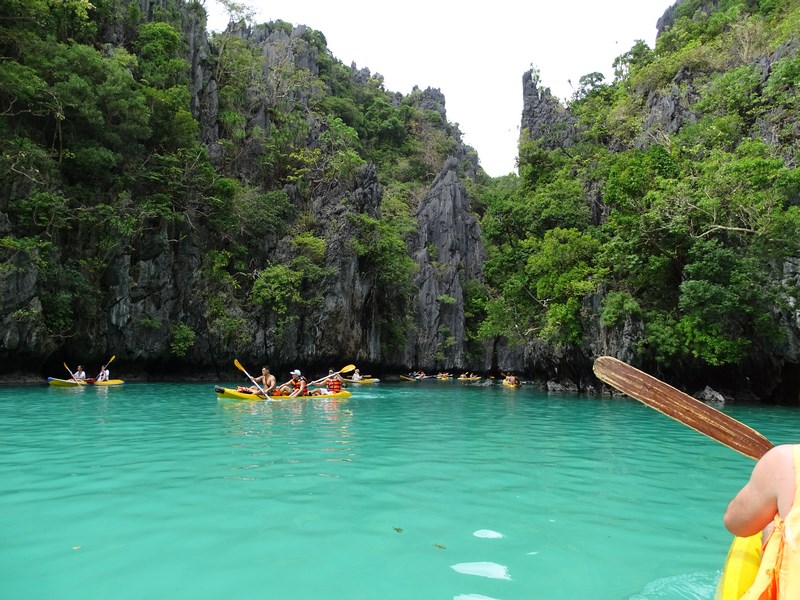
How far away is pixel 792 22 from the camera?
19688 mm

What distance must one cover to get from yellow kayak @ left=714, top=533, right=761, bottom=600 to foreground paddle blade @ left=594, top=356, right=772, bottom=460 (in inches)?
12.3

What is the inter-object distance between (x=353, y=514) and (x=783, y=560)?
9.82 ft

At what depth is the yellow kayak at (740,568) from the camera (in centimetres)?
190

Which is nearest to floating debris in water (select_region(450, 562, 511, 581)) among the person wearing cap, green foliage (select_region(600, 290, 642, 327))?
the person wearing cap

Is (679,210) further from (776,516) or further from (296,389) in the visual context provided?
(776,516)

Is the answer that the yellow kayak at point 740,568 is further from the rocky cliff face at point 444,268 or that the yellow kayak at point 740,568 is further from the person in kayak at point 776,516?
the rocky cliff face at point 444,268

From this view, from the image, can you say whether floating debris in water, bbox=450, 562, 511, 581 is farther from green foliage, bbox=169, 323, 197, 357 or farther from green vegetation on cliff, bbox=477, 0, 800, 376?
green foliage, bbox=169, 323, 197, 357

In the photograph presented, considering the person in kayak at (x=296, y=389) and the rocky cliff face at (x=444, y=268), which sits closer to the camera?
the person in kayak at (x=296, y=389)

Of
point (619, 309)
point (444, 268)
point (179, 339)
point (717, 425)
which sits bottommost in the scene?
point (717, 425)

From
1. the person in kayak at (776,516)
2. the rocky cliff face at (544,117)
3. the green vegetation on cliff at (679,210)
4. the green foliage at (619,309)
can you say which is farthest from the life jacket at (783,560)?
the rocky cliff face at (544,117)

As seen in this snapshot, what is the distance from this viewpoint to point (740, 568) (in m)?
1.94

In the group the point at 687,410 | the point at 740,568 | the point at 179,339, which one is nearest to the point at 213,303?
the point at 179,339

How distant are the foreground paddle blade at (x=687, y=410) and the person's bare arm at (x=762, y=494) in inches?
14.2

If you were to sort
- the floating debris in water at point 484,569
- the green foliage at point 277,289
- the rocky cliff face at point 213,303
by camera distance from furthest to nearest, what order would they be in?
1. the green foliage at point 277,289
2. the rocky cliff face at point 213,303
3. the floating debris in water at point 484,569
